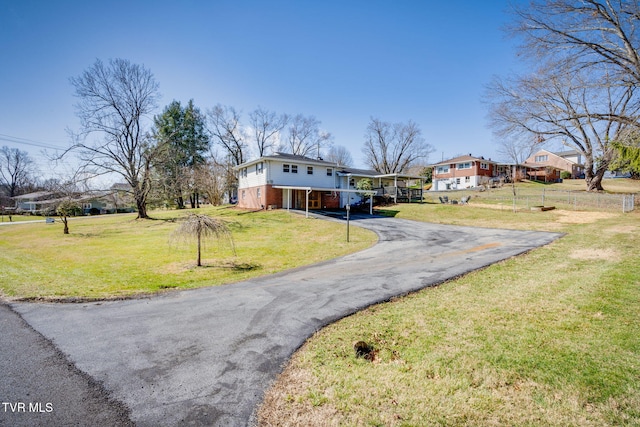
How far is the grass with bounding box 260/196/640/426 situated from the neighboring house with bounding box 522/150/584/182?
2478 inches

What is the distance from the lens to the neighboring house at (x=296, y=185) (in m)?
27.4

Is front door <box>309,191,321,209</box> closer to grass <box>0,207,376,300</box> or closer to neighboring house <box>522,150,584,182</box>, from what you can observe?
grass <box>0,207,376,300</box>

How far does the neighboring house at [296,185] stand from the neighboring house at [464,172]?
2078 centimetres

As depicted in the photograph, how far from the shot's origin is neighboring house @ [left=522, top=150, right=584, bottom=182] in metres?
56.8

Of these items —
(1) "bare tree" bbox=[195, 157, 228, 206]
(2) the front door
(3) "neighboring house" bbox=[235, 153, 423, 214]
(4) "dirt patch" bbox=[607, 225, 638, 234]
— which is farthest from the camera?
(1) "bare tree" bbox=[195, 157, 228, 206]

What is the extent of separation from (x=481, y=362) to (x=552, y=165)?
80176 millimetres

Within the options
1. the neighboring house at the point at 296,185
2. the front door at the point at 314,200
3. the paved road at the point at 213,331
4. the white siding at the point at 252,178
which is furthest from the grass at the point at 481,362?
the white siding at the point at 252,178

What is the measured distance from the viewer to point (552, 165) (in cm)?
6341

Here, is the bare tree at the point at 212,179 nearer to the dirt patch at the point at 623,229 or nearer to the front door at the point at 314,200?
the front door at the point at 314,200

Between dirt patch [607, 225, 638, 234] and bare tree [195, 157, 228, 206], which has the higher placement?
bare tree [195, 157, 228, 206]

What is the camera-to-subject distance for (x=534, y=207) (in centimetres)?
2462

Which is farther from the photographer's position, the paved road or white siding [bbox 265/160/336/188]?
white siding [bbox 265/160/336/188]

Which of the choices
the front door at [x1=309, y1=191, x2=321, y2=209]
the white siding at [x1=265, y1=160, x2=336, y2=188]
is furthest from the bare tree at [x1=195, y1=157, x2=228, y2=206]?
the front door at [x1=309, y1=191, x2=321, y2=209]

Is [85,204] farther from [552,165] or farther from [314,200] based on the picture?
[552,165]
